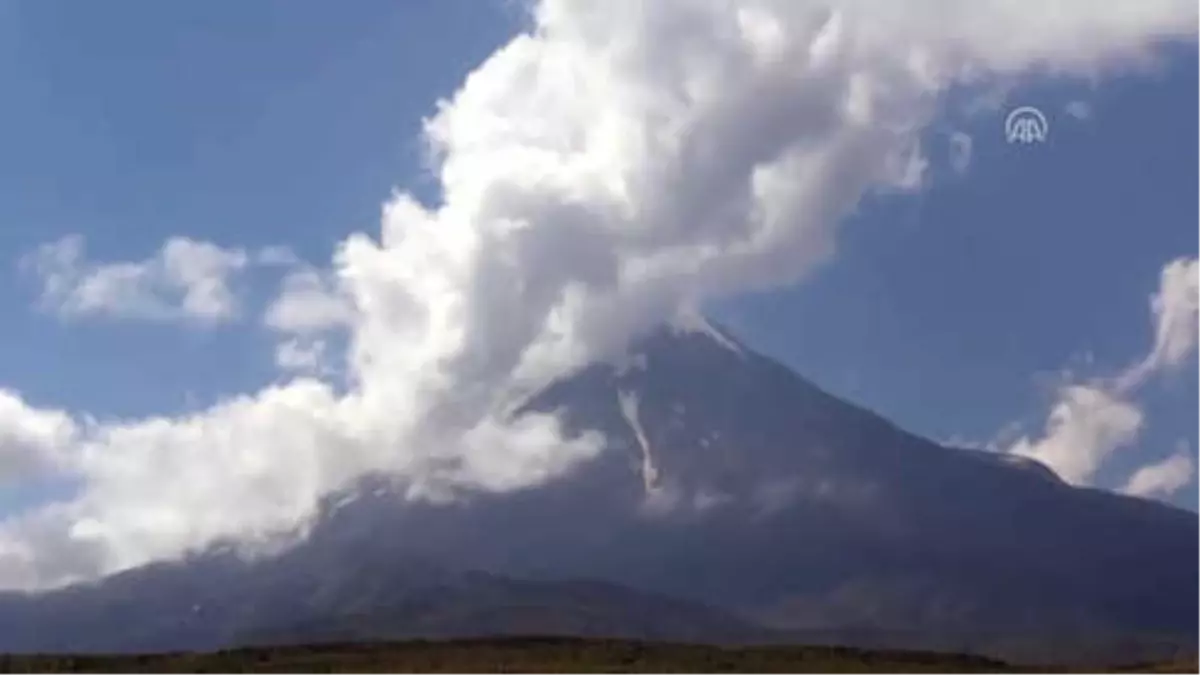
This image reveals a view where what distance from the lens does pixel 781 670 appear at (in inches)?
4338

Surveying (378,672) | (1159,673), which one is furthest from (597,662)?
(1159,673)

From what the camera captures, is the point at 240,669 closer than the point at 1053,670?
Yes

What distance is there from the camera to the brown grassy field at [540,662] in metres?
106

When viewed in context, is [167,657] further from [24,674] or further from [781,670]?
[781,670]

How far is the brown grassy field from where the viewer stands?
106m

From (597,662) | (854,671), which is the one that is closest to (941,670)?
(854,671)

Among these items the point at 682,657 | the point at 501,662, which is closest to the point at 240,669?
the point at 501,662

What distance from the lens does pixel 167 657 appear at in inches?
4569

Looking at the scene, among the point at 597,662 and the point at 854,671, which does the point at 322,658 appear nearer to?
the point at 597,662

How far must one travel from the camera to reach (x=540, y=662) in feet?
361

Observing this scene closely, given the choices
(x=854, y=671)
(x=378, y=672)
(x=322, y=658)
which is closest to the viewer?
(x=378, y=672)

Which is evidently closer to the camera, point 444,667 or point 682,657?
point 444,667

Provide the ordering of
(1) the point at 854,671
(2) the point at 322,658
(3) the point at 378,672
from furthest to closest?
(2) the point at 322,658 < (1) the point at 854,671 < (3) the point at 378,672

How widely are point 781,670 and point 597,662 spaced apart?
1253 centimetres
